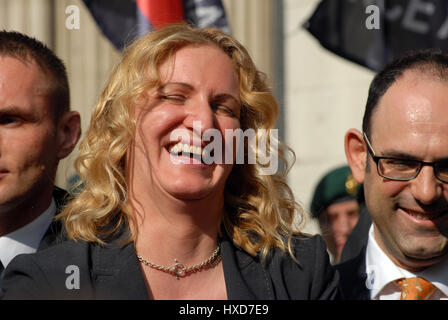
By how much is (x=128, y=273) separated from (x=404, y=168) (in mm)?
1034

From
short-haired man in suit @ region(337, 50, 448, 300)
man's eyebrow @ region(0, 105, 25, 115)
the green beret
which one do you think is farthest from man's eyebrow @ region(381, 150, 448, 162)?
the green beret

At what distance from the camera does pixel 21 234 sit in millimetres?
2912

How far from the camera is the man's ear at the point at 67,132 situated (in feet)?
9.96

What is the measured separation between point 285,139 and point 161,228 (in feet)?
12.0

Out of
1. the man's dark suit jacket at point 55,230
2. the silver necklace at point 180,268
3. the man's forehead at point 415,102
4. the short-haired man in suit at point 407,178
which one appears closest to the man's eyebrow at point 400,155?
the short-haired man in suit at point 407,178

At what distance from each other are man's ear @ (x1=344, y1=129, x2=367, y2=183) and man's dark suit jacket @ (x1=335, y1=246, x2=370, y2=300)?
1.06ft

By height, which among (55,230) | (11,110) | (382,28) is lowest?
(55,230)

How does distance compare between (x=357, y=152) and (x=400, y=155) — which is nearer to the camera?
(x=400, y=155)

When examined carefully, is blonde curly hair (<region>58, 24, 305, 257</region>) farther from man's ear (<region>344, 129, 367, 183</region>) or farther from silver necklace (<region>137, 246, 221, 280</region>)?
man's ear (<region>344, 129, 367, 183</region>)

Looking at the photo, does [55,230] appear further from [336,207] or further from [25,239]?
[336,207]

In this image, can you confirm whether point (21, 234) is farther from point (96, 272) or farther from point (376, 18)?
point (376, 18)

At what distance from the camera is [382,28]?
4230 mm

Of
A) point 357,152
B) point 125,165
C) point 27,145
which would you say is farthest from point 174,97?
point 357,152

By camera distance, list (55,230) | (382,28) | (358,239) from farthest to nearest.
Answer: (382,28) < (358,239) < (55,230)
